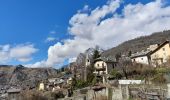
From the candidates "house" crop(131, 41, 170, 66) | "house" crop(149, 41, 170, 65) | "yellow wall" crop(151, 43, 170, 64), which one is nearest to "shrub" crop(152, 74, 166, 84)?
"house" crop(131, 41, 170, 66)

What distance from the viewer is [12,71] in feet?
597

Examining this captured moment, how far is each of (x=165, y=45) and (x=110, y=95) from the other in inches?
1123

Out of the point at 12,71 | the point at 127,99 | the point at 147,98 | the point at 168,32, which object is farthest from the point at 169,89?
the point at 12,71

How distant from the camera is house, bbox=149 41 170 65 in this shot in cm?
6650

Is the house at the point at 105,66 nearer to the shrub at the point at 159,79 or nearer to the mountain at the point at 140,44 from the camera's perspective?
the shrub at the point at 159,79

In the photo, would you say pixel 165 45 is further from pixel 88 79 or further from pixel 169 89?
pixel 169 89

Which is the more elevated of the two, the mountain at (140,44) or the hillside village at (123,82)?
the mountain at (140,44)

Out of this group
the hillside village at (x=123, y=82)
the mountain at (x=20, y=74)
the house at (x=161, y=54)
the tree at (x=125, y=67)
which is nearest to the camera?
the hillside village at (x=123, y=82)

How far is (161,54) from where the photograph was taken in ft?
224

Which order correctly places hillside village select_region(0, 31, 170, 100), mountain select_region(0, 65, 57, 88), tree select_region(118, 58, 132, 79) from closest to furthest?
hillside village select_region(0, 31, 170, 100), tree select_region(118, 58, 132, 79), mountain select_region(0, 65, 57, 88)

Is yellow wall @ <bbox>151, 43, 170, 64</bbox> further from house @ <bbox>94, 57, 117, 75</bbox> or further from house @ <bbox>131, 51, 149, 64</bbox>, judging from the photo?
house @ <bbox>94, 57, 117, 75</bbox>

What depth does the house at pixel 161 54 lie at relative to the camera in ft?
218

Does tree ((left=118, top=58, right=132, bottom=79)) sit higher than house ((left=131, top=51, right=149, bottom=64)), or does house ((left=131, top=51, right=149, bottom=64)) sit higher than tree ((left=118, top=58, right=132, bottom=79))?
house ((left=131, top=51, right=149, bottom=64))

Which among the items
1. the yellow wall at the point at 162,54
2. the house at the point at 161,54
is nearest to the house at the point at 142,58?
the house at the point at 161,54
